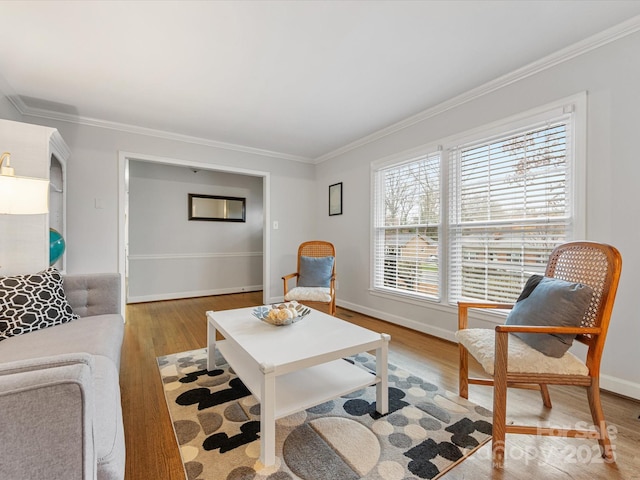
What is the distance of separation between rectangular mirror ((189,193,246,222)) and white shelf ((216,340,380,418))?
382 cm

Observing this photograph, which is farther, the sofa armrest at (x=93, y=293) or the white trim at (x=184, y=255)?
the white trim at (x=184, y=255)

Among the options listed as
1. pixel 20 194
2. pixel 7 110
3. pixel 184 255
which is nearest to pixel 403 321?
pixel 20 194

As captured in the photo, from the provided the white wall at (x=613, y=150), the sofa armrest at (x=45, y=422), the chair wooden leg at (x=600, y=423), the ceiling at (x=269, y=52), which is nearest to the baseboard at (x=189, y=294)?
the ceiling at (x=269, y=52)

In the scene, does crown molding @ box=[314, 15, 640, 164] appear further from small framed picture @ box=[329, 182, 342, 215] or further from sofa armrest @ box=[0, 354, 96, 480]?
sofa armrest @ box=[0, 354, 96, 480]

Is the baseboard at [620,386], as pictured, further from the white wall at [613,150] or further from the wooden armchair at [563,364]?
the wooden armchair at [563,364]

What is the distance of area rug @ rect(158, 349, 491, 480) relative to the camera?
51.2 inches

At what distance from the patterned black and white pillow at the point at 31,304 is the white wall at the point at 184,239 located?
2.87 m

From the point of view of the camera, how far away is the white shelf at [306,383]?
1479mm

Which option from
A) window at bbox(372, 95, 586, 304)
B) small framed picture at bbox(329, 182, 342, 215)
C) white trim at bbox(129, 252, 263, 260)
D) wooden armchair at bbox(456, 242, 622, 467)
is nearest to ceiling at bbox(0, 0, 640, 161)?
window at bbox(372, 95, 586, 304)

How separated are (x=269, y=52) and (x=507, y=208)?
2267 mm

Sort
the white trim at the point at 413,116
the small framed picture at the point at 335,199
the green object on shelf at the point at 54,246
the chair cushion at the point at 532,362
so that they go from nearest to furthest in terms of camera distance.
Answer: the chair cushion at the point at 532,362 → the white trim at the point at 413,116 → the green object on shelf at the point at 54,246 → the small framed picture at the point at 335,199

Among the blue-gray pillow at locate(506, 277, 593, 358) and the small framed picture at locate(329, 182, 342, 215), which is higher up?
the small framed picture at locate(329, 182, 342, 215)

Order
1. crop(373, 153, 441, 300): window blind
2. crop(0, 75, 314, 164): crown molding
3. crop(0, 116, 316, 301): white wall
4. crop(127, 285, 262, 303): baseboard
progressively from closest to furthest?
crop(0, 75, 314, 164): crown molding < crop(373, 153, 441, 300): window blind < crop(0, 116, 316, 301): white wall < crop(127, 285, 262, 303): baseboard

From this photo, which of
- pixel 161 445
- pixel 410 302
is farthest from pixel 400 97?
pixel 161 445
